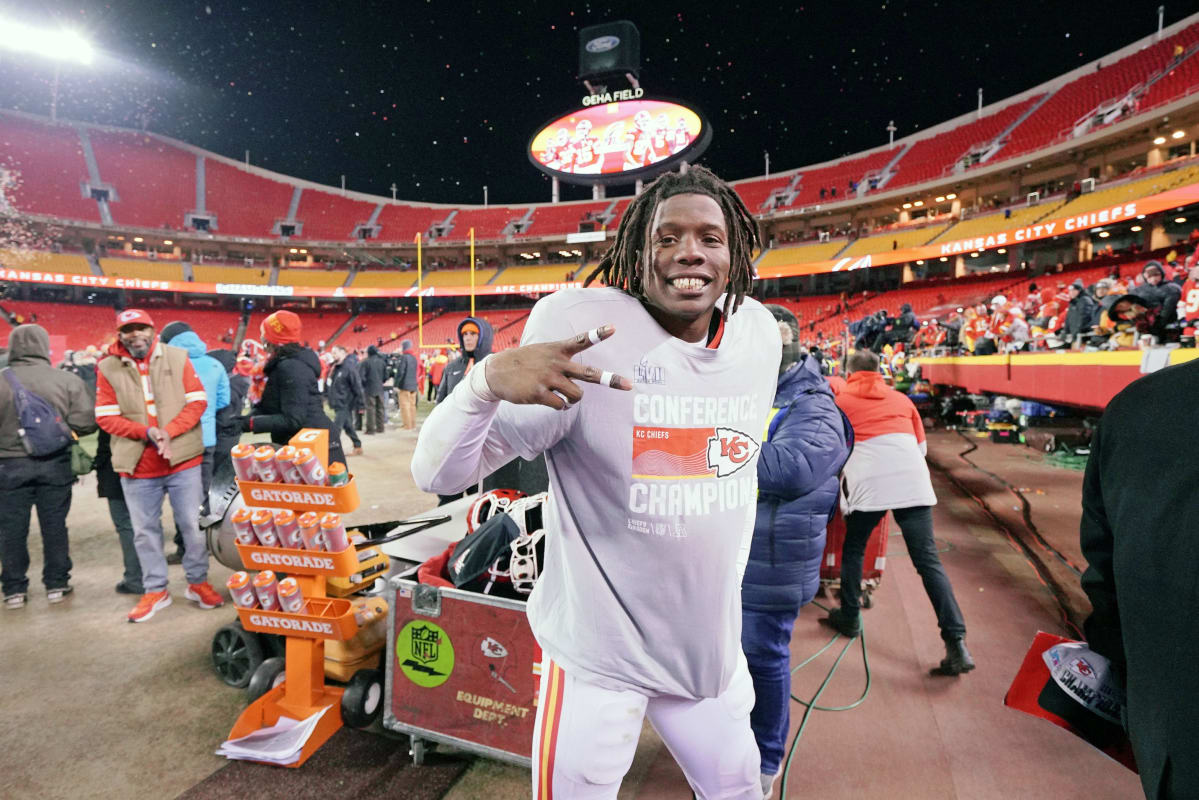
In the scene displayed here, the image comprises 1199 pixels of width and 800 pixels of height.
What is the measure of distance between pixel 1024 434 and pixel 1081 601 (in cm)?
705

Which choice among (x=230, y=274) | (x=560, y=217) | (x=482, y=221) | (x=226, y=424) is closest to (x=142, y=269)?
(x=230, y=274)

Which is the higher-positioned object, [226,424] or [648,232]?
[648,232]

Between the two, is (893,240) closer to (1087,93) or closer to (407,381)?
(1087,93)

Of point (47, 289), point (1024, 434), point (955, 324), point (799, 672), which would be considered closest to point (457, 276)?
point (47, 289)

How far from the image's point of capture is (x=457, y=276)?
140 feet

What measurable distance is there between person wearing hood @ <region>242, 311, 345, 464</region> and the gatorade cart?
6.81 feet

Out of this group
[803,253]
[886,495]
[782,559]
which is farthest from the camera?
[803,253]

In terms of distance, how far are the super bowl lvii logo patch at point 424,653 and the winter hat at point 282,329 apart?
2.48m

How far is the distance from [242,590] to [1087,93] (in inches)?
1603

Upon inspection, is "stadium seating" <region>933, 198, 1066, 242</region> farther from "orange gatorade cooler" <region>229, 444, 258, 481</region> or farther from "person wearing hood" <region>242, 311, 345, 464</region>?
"orange gatorade cooler" <region>229, 444, 258, 481</region>

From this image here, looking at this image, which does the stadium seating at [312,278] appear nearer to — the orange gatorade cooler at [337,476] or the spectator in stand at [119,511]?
the spectator in stand at [119,511]

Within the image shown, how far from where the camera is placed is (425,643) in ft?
8.09

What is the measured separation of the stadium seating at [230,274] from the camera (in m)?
38.1

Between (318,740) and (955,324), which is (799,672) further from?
(955,324)
